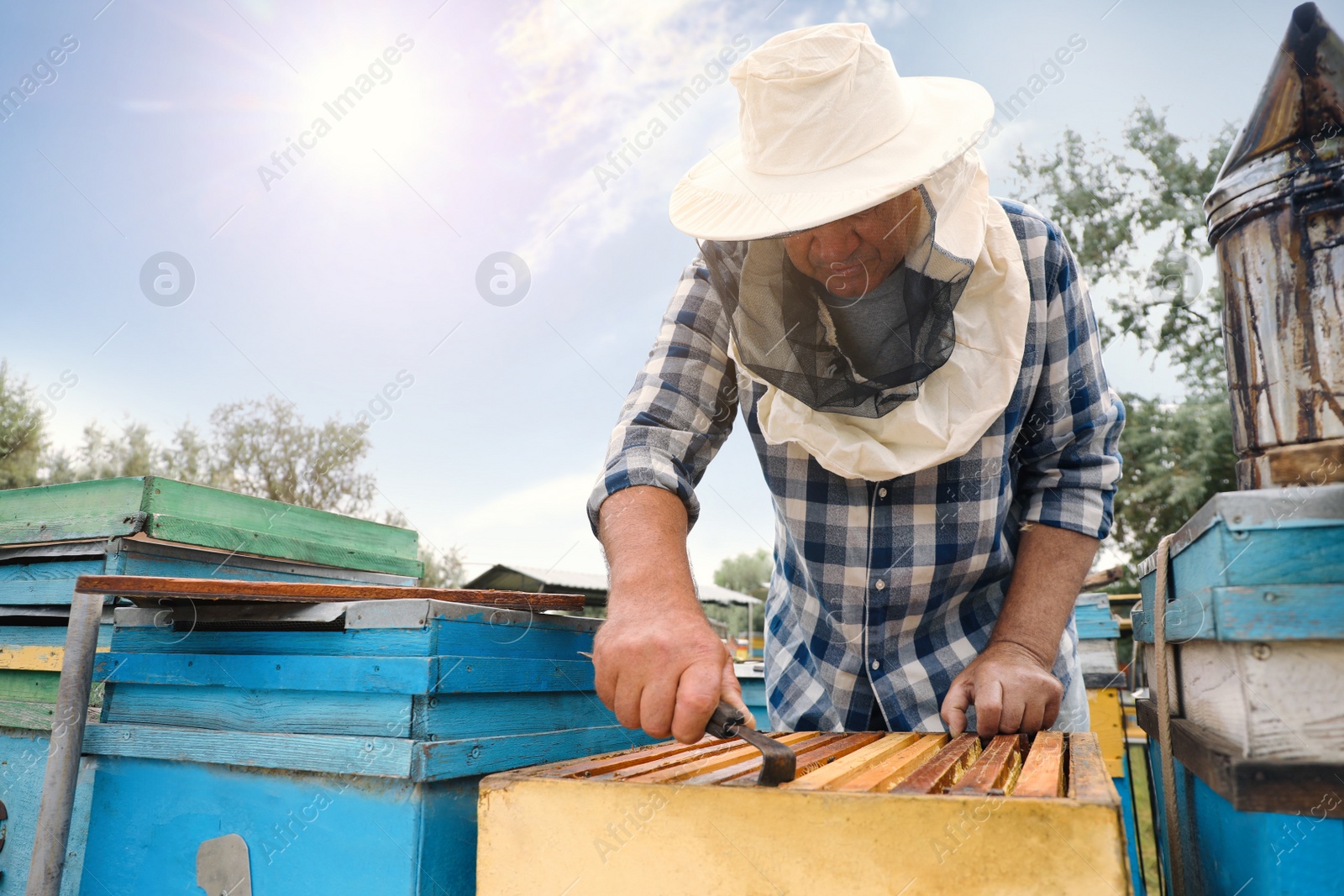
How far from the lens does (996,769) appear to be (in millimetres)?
874

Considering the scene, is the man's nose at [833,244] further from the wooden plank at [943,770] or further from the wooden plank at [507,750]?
the wooden plank at [507,750]

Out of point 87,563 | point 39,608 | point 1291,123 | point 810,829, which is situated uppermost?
point 1291,123

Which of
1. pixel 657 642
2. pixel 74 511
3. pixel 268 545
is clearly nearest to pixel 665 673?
pixel 657 642

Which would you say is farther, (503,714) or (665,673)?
(503,714)

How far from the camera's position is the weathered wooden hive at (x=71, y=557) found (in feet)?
5.88

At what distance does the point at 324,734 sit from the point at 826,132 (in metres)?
1.13

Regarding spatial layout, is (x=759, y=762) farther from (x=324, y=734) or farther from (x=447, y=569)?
(x=447, y=569)

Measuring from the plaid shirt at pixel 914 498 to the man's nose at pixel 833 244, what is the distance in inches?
12.6

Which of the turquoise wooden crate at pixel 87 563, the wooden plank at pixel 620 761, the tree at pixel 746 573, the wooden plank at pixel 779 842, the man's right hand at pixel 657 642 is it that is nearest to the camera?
the wooden plank at pixel 779 842

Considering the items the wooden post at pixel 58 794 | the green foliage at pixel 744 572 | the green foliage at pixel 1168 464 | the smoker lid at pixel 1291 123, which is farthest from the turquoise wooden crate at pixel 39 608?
the green foliage at pixel 744 572

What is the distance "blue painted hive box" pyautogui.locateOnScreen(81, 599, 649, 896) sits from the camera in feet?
3.58

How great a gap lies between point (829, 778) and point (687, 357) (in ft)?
2.98

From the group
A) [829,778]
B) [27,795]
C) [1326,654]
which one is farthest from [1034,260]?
[27,795]

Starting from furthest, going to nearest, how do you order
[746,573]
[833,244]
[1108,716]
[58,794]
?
[746,573]
[1108,716]
[58,794]
[833,244]
